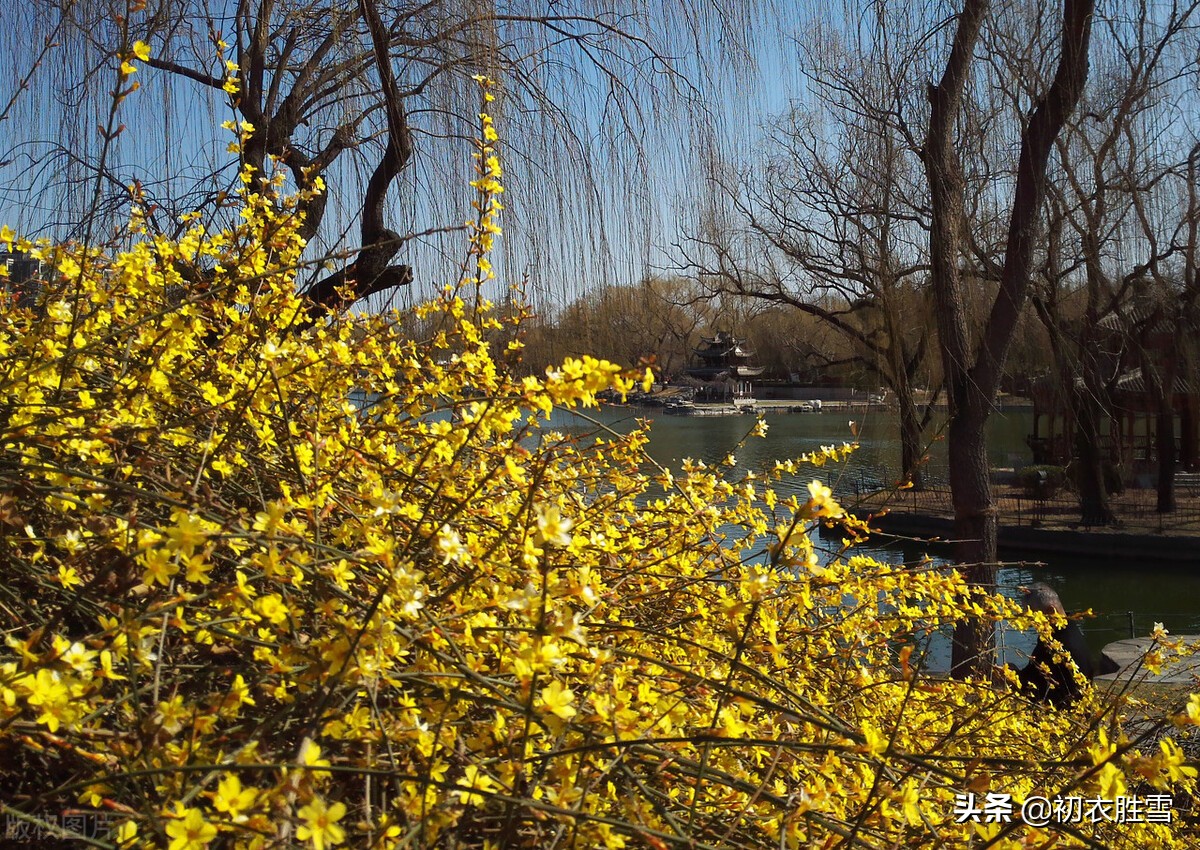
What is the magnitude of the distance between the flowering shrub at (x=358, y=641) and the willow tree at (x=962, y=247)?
2.78 metres

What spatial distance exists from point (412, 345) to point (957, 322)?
3294 mm

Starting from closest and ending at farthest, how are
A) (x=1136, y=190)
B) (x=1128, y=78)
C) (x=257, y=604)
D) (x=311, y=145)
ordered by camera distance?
(x=257, y=604) < (x=311, y=145) < (x=1128, y=78) < (x=1136, y=190)

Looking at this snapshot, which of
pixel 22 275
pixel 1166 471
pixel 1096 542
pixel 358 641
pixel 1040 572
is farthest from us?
pixel 1166 471

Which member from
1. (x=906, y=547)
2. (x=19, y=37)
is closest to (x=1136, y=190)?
(x=19, y=37)

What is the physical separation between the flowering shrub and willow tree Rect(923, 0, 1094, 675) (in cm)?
278

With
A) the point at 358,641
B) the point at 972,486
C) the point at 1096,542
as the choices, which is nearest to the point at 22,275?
the point at 358,641

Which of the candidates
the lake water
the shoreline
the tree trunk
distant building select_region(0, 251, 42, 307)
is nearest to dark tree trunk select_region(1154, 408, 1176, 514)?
the shoreline

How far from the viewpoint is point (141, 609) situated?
1068 millimetres

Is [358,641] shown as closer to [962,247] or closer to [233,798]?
[233,798]

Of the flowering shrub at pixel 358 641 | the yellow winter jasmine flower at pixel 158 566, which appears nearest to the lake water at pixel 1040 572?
the flowering shrub at pixel 358 641

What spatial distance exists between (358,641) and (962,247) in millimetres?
4715

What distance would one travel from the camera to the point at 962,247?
494 cm

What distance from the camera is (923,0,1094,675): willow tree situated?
162 inches

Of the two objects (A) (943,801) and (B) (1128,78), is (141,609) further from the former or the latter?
(B) (1128,78)
